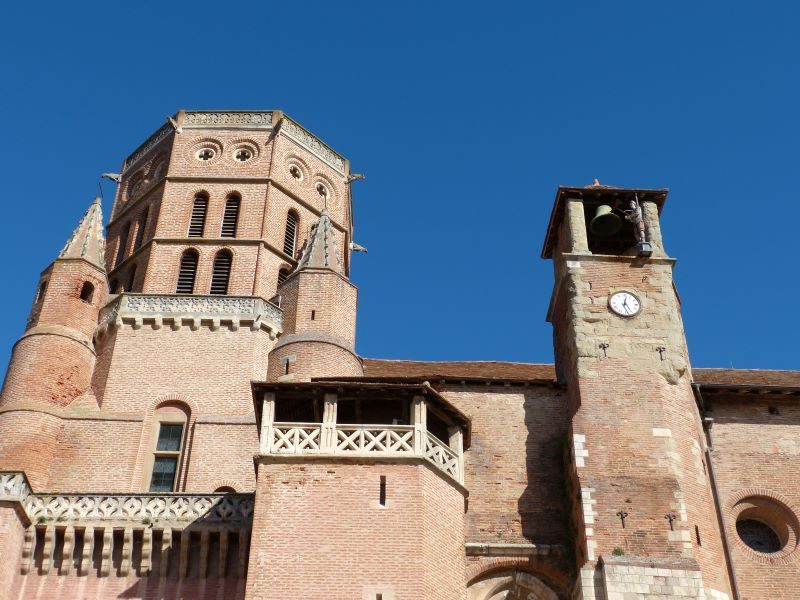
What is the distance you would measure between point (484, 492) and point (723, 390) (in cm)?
639

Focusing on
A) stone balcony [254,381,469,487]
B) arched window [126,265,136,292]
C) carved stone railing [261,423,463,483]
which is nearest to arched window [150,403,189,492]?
stone balcony [254,381,469,487]

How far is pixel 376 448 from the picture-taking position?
20953 millimetres

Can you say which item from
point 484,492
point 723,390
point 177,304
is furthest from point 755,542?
point 177,304

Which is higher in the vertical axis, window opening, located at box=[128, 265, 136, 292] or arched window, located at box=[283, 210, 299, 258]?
arched window, located at box=[283, 210, 299, 258]

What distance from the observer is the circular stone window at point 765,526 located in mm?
22469

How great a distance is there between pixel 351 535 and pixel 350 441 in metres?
2.05

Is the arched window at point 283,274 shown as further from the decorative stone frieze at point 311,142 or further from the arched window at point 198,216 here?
the decorative stone frieze at point 311,142

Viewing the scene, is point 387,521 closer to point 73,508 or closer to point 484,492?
point 484,492

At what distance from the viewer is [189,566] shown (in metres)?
21.7

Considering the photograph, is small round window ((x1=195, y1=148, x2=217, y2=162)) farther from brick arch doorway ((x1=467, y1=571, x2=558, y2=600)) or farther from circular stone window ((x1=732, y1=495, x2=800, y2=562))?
circular stone window ((x1=732, y1=495, x2=800, y2=562))

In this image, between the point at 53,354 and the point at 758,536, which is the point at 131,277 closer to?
the point at 53,354

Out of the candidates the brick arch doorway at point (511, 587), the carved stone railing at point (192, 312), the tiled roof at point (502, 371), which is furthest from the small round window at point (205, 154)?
the brick arch doorway at point (511, 587)

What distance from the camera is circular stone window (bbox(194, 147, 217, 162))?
115 feet

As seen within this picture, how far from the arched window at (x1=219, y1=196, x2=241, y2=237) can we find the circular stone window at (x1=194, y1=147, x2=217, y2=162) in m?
2.19
